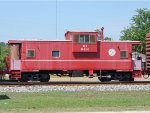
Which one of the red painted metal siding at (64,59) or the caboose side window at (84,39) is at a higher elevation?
the caboose side window at (84,39)

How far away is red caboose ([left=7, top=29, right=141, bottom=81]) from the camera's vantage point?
30.7 meters

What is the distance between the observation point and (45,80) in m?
30.7

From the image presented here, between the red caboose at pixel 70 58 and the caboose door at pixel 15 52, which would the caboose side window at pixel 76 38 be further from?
the caboose door at pixel 15 52

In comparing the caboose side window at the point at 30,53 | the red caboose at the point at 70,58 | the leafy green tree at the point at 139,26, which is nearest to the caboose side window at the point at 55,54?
the red caboose at the point at 70,58

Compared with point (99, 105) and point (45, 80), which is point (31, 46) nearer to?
point (45, 80)

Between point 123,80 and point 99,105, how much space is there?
16.3m

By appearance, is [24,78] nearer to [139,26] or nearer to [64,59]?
[64,59]

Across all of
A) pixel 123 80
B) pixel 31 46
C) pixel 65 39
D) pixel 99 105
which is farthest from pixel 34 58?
pixel 99 105

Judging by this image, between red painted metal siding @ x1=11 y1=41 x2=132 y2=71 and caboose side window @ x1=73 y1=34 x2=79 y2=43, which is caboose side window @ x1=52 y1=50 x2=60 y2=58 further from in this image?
caboose side window @ x1=73 y1=34 x2=79 y2=43

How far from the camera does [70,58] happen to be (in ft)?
102

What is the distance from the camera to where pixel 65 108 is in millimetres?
14469

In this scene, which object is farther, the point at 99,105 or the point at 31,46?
the point at 31,46

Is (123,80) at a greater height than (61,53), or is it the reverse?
(61,53)

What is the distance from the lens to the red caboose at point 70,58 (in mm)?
30719
